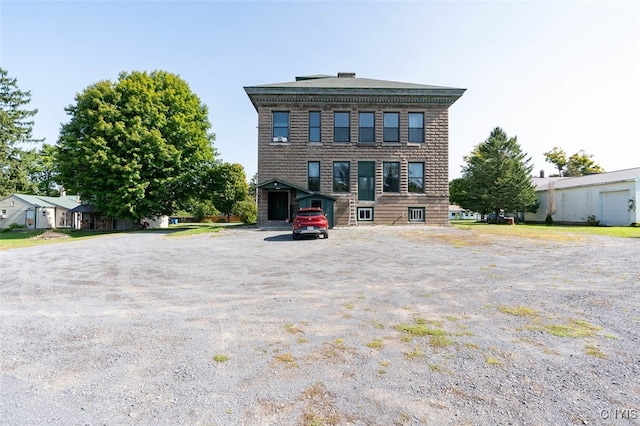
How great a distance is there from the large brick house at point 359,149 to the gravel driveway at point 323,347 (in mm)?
16541

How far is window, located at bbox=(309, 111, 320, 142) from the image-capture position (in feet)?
83.1

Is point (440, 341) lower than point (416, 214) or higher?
lower

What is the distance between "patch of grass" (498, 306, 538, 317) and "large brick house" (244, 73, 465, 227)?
19.1 metres

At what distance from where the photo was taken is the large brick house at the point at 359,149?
81.6ft

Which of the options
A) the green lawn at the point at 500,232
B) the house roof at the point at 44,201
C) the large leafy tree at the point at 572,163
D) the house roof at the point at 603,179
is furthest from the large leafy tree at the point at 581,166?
the house roof at the point at 44,201

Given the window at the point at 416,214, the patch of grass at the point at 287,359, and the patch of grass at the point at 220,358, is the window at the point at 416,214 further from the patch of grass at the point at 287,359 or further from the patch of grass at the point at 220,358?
the patch of grass at the point at 220,358

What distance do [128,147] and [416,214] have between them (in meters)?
24.4

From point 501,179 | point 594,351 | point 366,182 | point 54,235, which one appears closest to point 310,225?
point 366,182

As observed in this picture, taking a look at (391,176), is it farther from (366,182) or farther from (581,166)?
(581,166)

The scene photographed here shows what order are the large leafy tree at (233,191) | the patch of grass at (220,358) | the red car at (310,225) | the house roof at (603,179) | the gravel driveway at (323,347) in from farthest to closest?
1. the large leafy tree at (233,191)
2. the house roof at (603,179)
3. the red car at (310,225)
4. the patch of grass at (220,358)
5. the gravel driveway at (323,347)

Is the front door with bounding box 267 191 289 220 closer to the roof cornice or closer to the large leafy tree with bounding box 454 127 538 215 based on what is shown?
the roof cornice

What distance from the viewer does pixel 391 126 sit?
25641mm

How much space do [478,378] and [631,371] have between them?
5.72 ft

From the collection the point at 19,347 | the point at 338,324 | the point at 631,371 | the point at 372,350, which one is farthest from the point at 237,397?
the point at 631,371
